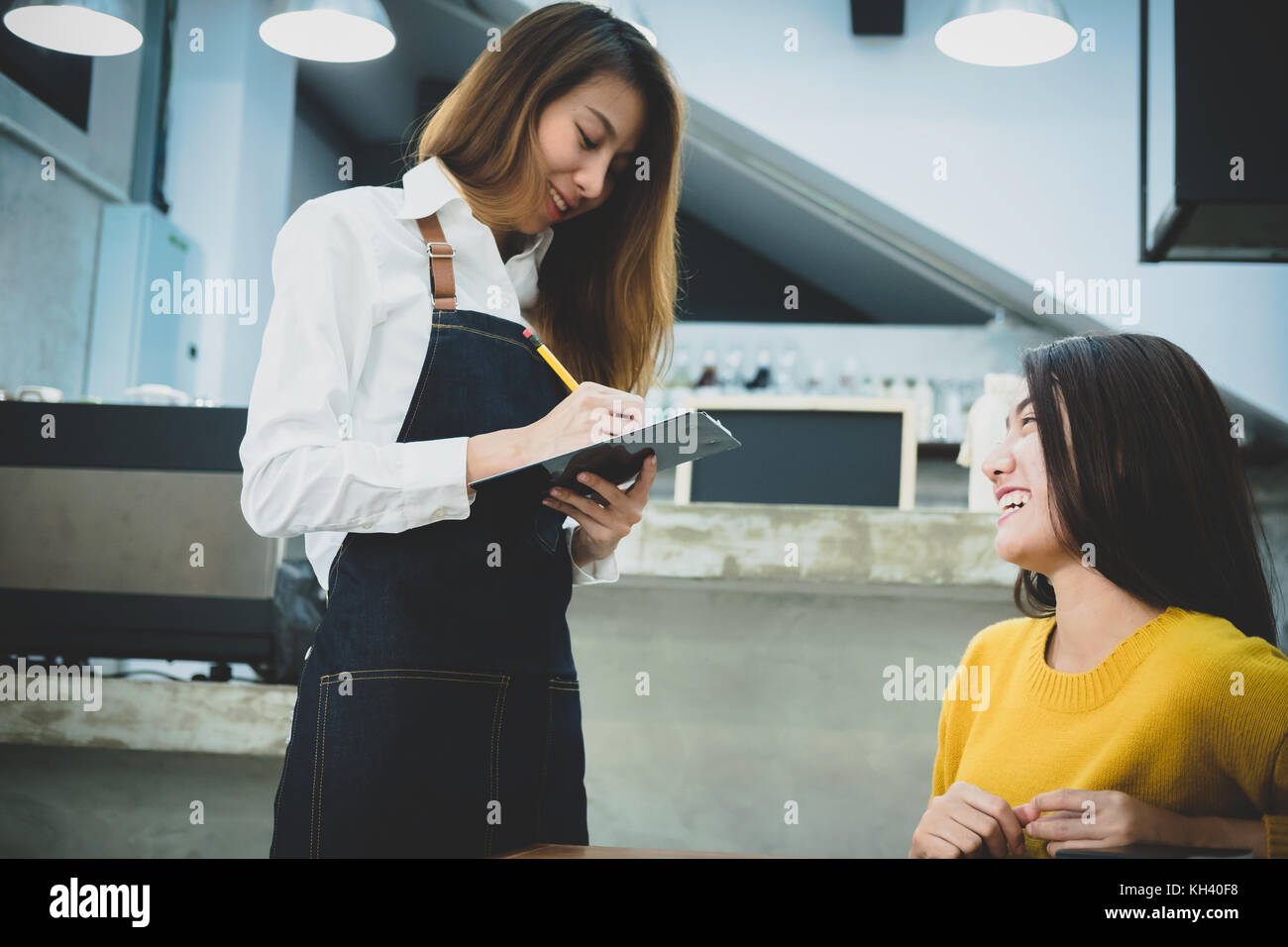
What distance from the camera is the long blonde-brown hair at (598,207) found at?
1.33 metres

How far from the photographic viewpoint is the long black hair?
1137 millimetres

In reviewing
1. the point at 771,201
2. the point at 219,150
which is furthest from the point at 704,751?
the point at 219,150

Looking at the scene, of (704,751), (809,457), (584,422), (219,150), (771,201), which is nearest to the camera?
(584,422)

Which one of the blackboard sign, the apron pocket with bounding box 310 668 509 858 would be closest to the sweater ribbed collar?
the apron pocket with bounding box 310 668 509 858

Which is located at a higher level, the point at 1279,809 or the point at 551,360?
the point at 551,360

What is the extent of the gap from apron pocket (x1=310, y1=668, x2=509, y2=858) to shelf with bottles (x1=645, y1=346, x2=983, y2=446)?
3761mm

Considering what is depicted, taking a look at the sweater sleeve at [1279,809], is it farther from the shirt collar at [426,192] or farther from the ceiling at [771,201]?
the ceiling at [771,201]

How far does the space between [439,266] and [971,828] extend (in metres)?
0.80

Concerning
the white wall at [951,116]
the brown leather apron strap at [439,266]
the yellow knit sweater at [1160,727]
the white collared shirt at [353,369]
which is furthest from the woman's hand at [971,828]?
the white wall at [951,116]

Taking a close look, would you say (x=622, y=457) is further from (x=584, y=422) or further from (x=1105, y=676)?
(x=1105, y=676)

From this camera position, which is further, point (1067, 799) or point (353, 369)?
point (353, 369)

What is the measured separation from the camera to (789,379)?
512cm

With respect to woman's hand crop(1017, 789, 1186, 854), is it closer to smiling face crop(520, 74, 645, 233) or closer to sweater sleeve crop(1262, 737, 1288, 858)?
sweater sleeve crop(1262, 737, 1288, 858)

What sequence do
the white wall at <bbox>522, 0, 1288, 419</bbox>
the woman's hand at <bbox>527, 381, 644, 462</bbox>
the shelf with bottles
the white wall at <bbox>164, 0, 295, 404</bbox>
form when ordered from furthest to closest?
1. the shelf with bottles
2. the white wall at <bbox>164, 0, 295, 404</bbox>
3. the white wall at <bbox>522, 0, 1288, 419</bbox>
4. the woman's hand at <bbox>527, 381, 644, 462</bbox>
